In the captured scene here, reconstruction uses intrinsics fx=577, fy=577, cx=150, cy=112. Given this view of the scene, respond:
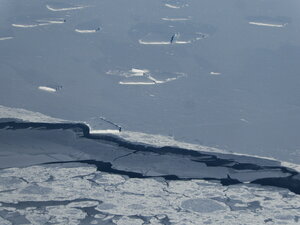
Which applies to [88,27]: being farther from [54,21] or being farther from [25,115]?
[25,115]

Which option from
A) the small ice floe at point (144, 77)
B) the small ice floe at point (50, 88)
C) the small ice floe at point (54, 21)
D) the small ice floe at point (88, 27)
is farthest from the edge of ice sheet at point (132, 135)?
the small ice floe at point (54, 21)

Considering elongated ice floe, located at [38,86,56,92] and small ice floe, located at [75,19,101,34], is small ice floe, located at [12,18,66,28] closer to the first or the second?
small ice floe, located at [75,19,101,34]

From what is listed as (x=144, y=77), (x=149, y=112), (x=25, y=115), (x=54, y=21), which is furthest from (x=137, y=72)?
(x=54, y=21)

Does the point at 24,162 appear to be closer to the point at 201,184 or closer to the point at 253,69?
the point at 201,184

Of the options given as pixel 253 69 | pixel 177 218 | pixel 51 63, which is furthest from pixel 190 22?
pixel 177 218

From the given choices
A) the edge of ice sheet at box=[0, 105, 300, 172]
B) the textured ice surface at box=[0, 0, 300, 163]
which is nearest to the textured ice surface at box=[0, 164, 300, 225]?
the edge of ice sheet at box=[0, 105, 300, 172]

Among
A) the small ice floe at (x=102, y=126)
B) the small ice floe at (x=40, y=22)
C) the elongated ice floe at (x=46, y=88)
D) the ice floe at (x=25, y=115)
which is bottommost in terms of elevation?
the ice floe at (x=25, y=115)

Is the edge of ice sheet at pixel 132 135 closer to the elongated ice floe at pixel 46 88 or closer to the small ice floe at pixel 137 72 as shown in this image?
the elongated ice floe at pixel 46 88

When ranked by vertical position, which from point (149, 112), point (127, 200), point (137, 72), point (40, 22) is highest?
point (40, 22)

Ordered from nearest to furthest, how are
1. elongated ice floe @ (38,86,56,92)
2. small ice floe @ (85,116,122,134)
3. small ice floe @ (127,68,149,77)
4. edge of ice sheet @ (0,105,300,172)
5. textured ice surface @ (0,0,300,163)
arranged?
edge of ice sheet @ (0,105,300,172)
small ice floe @ (85,116,122,134)
textured ice surface @ (0,0,300,163)
elongated ice floe @ (38,86,56,92)
small ice floe @ (127,68,149,77)
